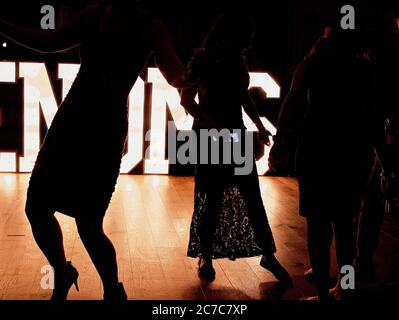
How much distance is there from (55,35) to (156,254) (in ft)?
6.43

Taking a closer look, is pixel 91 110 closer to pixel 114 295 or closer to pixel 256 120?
pixel 114 295

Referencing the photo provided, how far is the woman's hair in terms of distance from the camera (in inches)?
135

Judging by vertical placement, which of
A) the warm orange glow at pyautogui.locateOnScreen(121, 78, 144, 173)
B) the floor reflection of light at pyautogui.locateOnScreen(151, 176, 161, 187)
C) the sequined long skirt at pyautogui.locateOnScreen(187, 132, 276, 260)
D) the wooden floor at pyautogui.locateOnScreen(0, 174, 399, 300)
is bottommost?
the wooden floor at pyautogui.locateOnScreen(0, 174, 399, 300)

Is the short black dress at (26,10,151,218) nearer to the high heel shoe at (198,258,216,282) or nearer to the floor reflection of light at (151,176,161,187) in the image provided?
the high heel shoe at (198,258,216,282)

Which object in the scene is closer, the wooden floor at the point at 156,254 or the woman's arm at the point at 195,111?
the woman's arm at the point at 195,111

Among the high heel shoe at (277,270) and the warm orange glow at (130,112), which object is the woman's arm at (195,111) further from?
the warm orange glow at (130,112)

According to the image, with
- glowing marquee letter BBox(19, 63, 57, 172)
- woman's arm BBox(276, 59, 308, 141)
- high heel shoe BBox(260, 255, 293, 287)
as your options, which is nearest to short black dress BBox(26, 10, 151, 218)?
woman's arm BBox(276, 59, 308, 141)

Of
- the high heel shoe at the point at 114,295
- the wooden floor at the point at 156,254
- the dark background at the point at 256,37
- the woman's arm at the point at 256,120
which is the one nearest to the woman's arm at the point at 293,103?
the woman's arm at the point at 256,120

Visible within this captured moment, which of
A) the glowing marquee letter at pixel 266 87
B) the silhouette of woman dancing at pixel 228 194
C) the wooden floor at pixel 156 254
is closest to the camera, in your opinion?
the wooden floor at pixel 156 254

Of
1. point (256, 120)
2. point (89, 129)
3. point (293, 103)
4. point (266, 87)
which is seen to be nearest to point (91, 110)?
point (89, 129)

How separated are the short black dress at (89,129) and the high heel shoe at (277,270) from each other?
1.31 meters

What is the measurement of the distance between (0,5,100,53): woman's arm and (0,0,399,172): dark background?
5239 millimetres

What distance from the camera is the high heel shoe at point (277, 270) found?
3625mm

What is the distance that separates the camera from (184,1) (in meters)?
8.00
